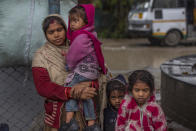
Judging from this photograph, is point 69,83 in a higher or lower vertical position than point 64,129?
higher

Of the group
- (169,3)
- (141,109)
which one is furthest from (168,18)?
(141,109)

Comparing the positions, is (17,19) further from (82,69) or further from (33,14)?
(82,69)

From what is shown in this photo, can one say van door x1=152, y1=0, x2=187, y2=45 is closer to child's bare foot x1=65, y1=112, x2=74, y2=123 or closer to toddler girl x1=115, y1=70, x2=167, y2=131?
toddler girl x1=115, y1=70, x2=167, y2=131

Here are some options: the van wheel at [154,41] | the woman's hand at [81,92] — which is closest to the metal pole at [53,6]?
the woman's hand at [81,92]

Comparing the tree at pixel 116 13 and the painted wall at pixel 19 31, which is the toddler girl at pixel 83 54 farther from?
the tree at pixel 116 13

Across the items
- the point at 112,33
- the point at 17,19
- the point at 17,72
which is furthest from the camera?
the point at 112,33

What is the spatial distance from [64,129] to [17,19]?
1.12 meters

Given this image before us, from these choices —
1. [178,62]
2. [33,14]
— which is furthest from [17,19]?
[178,62]

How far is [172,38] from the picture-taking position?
14.1 m

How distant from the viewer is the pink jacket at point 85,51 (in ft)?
8.27

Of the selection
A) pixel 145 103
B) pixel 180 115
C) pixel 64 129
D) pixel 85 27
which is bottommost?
pixel 180 115

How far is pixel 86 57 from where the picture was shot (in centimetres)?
257

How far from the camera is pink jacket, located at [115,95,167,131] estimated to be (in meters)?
2.56

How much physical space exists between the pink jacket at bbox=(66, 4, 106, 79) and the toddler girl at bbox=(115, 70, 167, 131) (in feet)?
1.06
